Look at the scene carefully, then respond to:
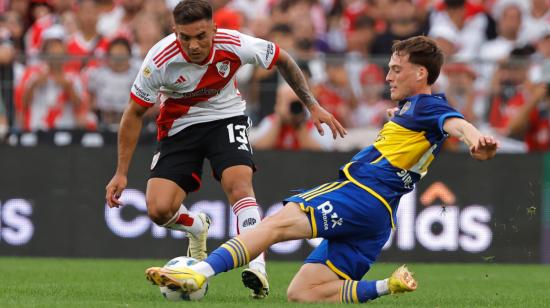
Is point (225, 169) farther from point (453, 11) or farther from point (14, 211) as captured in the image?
point (453, 11)

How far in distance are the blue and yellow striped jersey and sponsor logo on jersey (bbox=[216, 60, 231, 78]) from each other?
59.3 inches

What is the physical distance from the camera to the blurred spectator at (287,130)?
13500 mm

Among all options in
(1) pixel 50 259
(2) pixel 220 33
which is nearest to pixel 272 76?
(1) pixel 50 259

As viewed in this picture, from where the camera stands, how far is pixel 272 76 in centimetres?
1366

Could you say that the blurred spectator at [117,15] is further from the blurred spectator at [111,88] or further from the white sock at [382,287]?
the white sock at [382,287]

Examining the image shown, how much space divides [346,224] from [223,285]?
7.92ft

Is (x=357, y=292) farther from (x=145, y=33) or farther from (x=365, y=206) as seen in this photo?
(x=145, y=33)

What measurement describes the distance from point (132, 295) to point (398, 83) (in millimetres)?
2514

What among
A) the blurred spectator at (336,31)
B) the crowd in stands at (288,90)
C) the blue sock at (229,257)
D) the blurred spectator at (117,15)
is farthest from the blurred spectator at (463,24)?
the blue sock at (229,257)

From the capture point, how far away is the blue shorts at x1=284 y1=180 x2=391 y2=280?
7586 millimetres

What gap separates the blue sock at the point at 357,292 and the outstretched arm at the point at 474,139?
1238 millimetres

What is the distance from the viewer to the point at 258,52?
350 inches

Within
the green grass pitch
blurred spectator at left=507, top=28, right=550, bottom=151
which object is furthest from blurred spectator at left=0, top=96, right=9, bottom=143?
blurred spectator at left=507, top=28, right=550, bottom=151

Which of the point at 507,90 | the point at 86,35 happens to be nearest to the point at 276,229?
the point at 507,90
